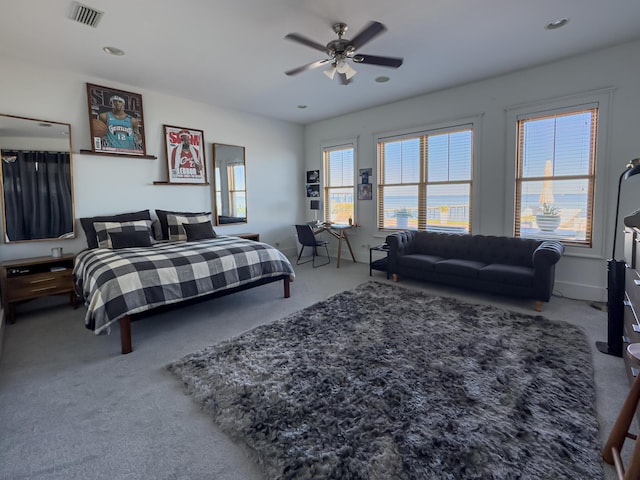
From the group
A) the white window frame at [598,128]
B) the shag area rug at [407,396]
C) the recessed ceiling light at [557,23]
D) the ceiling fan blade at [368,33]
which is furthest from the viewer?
the white window frame at [598,128]

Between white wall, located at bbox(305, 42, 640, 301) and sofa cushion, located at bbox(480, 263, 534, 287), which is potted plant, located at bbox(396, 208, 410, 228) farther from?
sofa cushion, located at bbox(480, 263, 534, 287)

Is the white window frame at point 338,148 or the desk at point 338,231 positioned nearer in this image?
the desk at point 338,231

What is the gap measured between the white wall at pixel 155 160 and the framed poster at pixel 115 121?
0.09 m

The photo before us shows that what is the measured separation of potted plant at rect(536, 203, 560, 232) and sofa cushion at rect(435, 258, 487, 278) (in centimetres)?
92

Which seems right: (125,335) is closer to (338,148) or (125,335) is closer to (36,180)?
(36,180)

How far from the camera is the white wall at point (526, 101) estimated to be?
11.3 ft

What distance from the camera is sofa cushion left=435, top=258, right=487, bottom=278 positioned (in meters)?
3.92

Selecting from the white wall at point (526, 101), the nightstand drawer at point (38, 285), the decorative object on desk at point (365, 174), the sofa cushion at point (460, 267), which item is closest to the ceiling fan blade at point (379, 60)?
the white wall at point (526, 101)

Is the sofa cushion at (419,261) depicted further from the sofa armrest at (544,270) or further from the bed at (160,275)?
the bed at (160,275)

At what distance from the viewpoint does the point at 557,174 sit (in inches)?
156

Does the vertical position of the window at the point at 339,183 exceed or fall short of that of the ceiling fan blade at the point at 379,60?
it falls short

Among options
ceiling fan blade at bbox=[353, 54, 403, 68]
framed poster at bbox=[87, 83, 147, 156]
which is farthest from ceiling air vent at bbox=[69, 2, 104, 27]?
ceiling fan blade at bbox=[353, 54, 403, 68]

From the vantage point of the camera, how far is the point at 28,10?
2.67m

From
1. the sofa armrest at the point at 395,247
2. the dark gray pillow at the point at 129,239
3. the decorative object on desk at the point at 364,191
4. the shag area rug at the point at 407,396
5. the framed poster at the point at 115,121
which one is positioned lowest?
the shag area rug at the point at 407,396
